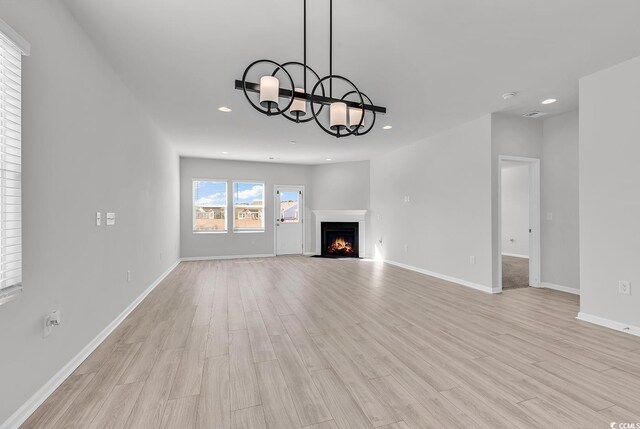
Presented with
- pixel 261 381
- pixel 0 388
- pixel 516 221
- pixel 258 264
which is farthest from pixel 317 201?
pixel 0 388

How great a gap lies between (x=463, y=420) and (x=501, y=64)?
3087 mm

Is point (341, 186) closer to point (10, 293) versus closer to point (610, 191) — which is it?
point (610, 191)

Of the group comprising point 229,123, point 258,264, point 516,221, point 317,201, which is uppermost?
point 229,123

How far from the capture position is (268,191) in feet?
26.5

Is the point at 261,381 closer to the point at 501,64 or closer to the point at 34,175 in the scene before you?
the point at 34,175

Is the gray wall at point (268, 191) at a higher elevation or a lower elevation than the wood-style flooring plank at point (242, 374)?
higher

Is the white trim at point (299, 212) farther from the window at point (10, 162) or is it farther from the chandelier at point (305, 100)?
the window at point (10, 162)

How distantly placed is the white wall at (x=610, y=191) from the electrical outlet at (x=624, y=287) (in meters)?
0.03

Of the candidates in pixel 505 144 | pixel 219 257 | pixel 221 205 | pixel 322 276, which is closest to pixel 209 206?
pixel 221 205

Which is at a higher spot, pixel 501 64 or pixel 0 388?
pixel 501 64

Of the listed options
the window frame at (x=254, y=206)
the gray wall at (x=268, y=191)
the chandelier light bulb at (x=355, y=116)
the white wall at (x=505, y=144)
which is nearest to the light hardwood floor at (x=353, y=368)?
the white wall at (x=505, y=144)

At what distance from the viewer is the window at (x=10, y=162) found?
1.44m

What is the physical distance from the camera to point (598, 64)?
291 centimetres

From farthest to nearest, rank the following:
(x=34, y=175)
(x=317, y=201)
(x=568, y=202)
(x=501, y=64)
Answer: (x=317, y=201), (x=568, y=202), (x=501, y=64), (x=34, y=175)
